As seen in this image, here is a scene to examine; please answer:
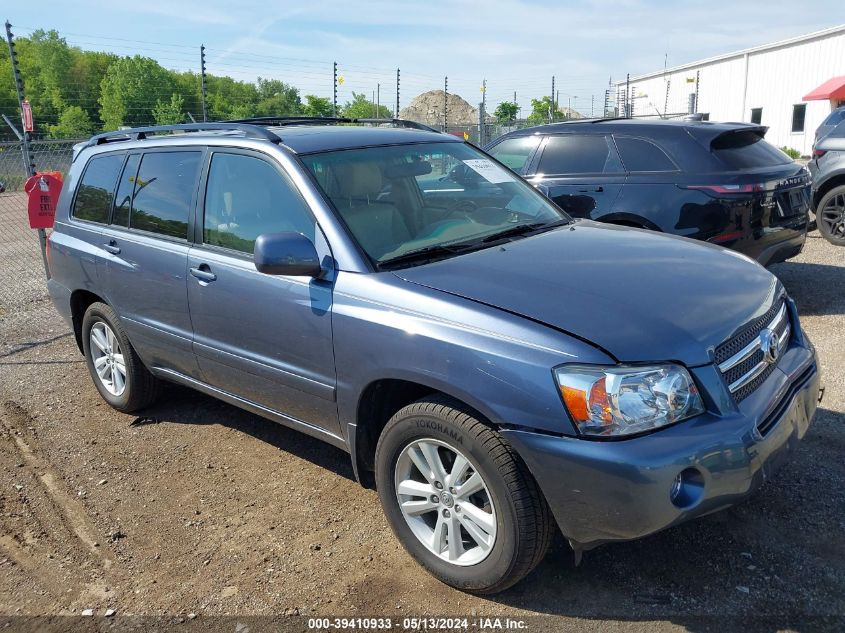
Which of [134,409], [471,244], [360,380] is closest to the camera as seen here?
[360,380]

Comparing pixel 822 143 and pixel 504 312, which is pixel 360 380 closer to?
pixel 504 312

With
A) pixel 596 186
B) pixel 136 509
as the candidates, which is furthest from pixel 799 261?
pixel 136 509

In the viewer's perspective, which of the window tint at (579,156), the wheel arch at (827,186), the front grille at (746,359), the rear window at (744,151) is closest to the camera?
the front grille at (746,359)

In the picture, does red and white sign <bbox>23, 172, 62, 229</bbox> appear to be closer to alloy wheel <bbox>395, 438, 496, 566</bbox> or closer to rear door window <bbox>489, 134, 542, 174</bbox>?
rear door window <bbox>489, 134, 542, 174</bbox>

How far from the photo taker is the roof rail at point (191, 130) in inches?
151

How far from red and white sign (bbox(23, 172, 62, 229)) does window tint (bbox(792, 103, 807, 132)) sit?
3350 centimetres

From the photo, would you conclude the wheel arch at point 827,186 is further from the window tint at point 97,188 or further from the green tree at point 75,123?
the green tree at point 75,123

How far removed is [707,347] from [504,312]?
75 cm

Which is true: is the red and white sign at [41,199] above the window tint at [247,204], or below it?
below

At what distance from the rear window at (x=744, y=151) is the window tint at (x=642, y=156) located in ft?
1.36

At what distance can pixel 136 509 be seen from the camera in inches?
152

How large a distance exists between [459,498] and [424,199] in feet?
5.17

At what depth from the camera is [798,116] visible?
108ft

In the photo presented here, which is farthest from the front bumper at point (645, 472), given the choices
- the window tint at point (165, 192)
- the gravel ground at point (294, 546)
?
the window tint at point (165, 192)
